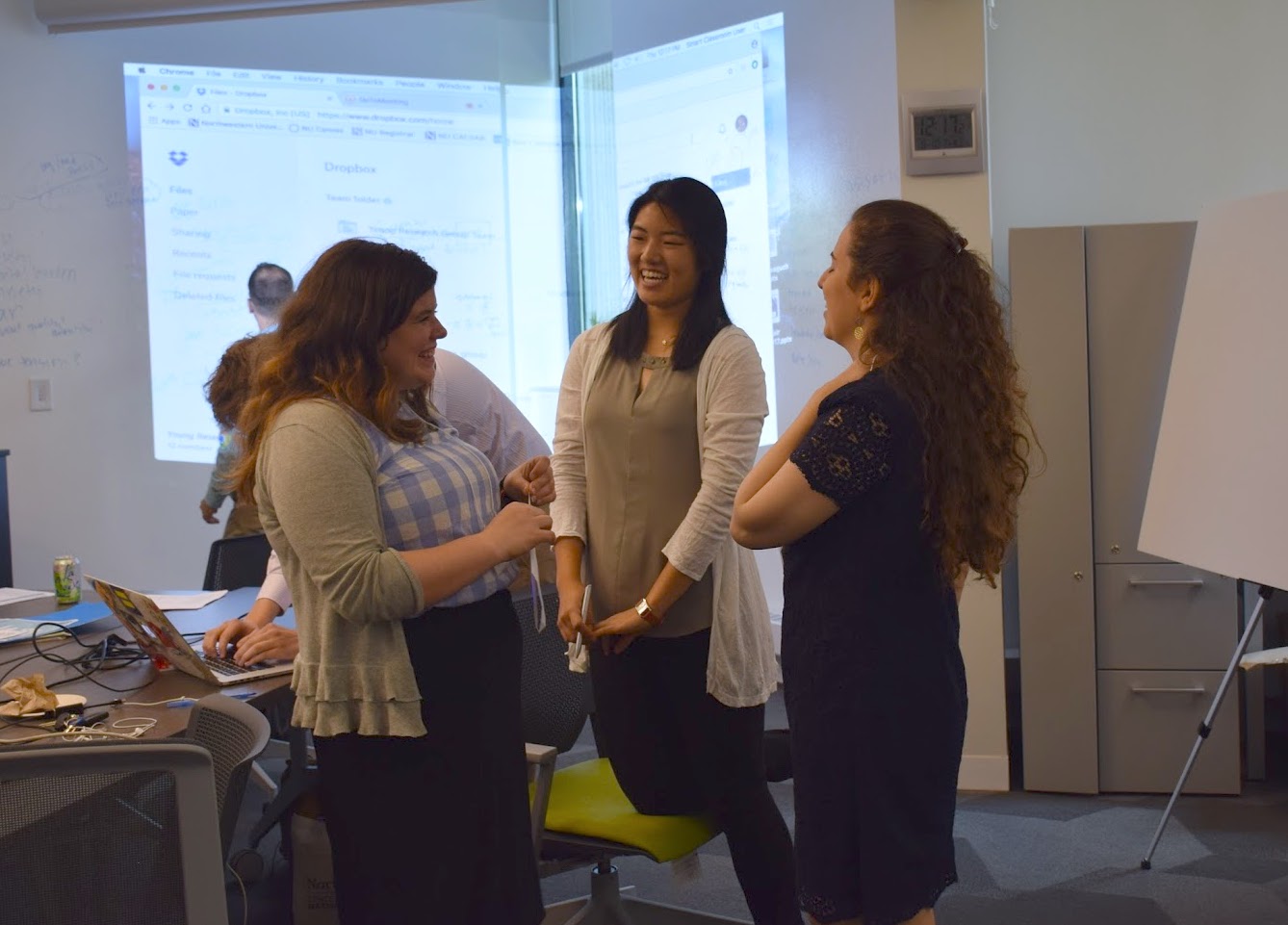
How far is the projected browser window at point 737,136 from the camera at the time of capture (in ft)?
14.5

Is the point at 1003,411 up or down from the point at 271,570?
up

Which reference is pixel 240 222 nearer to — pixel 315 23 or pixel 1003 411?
pixel 315 23

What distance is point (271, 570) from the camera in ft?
8.05

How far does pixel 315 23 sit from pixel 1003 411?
4.10 meters

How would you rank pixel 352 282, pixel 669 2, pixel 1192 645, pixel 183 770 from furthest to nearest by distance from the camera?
pixel 669 2 < pixel 1192 645 < pixel 352 282 < pixel 183 770

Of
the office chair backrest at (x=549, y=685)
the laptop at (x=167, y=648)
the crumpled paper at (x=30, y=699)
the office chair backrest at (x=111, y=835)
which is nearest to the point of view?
the office chair backrest at (x=111, y=835)

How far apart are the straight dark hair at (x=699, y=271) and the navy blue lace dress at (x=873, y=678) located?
0.58m

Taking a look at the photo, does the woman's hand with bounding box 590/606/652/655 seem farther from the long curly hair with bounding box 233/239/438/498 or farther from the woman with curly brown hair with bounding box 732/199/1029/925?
the long curly hair with bounding box 233/239/438/498

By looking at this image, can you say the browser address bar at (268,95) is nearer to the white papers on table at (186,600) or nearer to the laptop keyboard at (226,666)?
the white papers on table at (186,600)

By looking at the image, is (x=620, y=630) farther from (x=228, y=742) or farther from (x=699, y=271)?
(x=228, y=742)

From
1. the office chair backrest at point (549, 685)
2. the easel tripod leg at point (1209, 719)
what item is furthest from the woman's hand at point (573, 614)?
the easel tripod leg at point (1209, 719)

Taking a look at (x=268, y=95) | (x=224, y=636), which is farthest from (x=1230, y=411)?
(x=268, y=95)

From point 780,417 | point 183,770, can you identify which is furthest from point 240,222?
point 183,770

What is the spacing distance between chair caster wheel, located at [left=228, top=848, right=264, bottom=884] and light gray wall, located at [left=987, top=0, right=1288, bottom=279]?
311 centimetres
